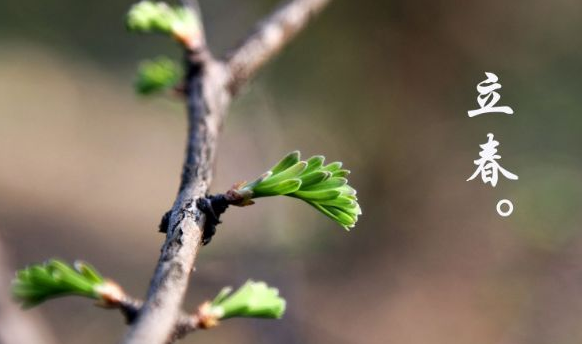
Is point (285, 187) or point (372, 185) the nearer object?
point (285, 187)

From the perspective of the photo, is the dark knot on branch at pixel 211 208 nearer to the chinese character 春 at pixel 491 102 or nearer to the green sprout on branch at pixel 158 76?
the green sprout on branch at pixel 158 76

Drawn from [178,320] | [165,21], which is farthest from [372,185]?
[178,320]

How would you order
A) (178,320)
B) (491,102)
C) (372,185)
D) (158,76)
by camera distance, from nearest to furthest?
(178,320) < (158,76) < (491,102) < (372,185)

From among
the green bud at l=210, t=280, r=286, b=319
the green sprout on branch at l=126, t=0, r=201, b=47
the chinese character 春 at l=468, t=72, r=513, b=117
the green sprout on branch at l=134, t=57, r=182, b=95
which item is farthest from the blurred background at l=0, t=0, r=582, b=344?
the green bud at l=210, t=280, r=286, b=319

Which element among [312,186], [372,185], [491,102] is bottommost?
[312,186]

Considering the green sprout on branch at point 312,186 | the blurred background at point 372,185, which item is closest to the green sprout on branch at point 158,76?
the green sprout on branch at point 312,186

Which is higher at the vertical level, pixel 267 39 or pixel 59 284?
pixel 267 39

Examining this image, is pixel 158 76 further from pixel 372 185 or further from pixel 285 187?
pixel 372 185
